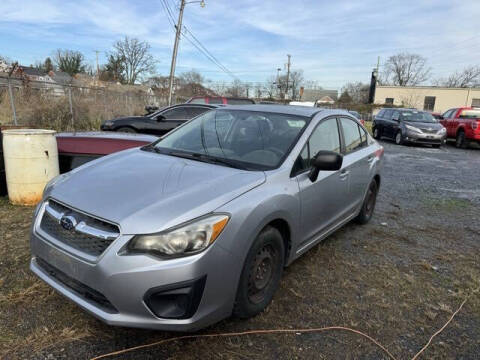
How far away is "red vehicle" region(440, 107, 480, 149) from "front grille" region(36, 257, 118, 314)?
54.9 ft

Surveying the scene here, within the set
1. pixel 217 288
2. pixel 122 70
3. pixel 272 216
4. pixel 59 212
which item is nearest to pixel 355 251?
pixel 272 216

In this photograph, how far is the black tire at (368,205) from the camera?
4613 millimetres

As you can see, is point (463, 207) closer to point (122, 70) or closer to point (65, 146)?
point (65, 146)

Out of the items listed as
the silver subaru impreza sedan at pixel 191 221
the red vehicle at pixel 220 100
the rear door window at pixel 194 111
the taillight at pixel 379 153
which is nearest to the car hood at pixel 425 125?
the red vehicle at pixel 220 100

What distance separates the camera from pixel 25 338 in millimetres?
2268

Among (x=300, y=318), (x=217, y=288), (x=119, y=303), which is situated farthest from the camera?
(x=300, y=318)

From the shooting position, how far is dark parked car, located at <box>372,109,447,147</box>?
14406mm

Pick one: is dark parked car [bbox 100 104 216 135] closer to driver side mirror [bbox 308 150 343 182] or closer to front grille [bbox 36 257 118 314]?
driver side mirror [bbox 308 150 343 182]

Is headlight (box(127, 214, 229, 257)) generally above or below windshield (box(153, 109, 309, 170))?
below

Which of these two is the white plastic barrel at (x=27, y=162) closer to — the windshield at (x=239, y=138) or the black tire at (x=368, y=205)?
the windshield at (x=239, y=138)

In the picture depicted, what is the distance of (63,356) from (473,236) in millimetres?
4988

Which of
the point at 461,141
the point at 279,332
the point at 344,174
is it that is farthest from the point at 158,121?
the point at 461,141

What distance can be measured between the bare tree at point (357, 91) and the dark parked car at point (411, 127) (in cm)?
5237

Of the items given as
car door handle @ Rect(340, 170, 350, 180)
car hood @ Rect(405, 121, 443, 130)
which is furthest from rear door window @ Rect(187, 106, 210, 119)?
car hood @ Rect(405, 121, 443, 130)
